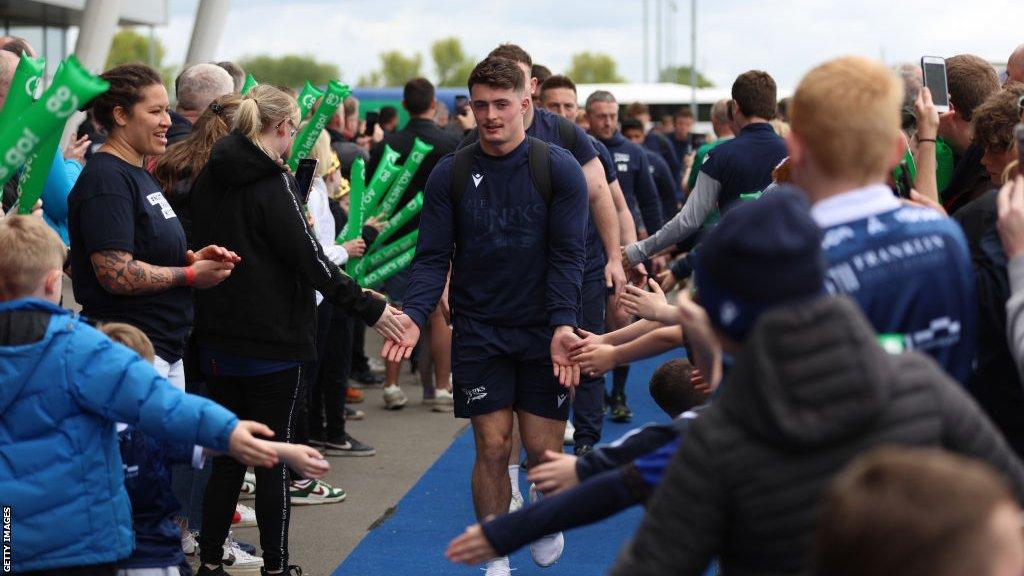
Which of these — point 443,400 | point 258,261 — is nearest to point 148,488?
point 258,261

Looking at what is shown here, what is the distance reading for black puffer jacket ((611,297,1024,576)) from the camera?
90.2 inches

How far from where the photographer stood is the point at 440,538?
7117mm

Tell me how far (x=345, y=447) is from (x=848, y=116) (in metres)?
6.80

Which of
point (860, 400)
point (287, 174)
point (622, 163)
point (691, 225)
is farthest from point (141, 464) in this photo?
point (622, 163)

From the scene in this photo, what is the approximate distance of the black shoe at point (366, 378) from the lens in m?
12.3

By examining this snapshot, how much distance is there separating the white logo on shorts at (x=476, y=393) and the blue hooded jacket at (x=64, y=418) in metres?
2.27

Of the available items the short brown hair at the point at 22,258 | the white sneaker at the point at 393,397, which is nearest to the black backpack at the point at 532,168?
the short brown hair at the point at 22,258

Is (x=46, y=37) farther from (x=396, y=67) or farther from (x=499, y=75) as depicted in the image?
(x=396, y=67)

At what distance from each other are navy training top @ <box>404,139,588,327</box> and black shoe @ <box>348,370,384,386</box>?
20.7 feet

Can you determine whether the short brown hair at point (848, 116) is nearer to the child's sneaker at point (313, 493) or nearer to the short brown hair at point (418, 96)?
the child's sneaker at point (313, 493)

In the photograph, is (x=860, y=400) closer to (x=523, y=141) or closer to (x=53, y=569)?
(x=53, y=569)

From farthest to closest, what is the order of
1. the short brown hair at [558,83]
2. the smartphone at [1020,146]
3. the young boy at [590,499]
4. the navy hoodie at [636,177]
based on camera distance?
1. the navy hoodie at [636,177]
2. the short brown hair at [558,83]
3. the smartphone at [1020,146]
4. the young boy at [590,499]

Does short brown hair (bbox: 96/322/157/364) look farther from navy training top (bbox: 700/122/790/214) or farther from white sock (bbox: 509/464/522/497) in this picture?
navy training top (bbox: 700/122/790/214)

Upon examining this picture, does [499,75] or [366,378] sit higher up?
[499,75]
